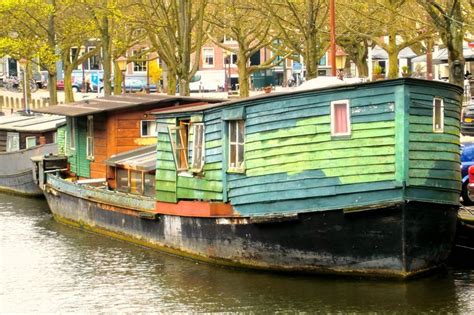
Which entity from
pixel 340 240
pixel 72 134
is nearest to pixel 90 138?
pixel 72 134

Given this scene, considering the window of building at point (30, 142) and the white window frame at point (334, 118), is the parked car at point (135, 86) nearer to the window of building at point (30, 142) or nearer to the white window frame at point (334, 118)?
the window of building at point (30, 142)

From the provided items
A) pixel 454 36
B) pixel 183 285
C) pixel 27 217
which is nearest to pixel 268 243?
pixel 183 285

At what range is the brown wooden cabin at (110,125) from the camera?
108 ft

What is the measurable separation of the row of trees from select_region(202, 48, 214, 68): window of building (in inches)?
1590

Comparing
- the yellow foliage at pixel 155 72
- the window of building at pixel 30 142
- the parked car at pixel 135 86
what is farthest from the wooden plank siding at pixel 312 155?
the yellow foliage at pixel 155 72

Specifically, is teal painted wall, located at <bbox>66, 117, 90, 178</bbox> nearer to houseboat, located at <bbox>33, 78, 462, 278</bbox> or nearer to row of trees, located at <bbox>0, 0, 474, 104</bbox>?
row of trees, located at <bbox>0, 0, 474, 104</bbox>

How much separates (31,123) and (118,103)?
1505 centimetres

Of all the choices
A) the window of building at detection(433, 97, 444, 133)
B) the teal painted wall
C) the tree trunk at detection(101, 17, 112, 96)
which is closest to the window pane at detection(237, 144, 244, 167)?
the window of building at detection(433, 97, 444, 133)

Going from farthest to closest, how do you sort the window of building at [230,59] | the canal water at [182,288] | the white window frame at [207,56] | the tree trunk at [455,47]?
the white window frame at [207,56]
the window of building at [230,59]
the tree trunk at [455,47]
the canal water at [182,288]

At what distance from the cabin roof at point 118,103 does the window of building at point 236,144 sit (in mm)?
6526

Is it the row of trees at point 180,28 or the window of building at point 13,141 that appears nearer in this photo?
the row of trees at point 180,28

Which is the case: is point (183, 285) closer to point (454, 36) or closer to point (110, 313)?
point (110, 313)

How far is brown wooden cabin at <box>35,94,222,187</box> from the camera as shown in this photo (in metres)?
32.8

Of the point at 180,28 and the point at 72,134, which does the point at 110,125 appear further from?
the point at 180,28
